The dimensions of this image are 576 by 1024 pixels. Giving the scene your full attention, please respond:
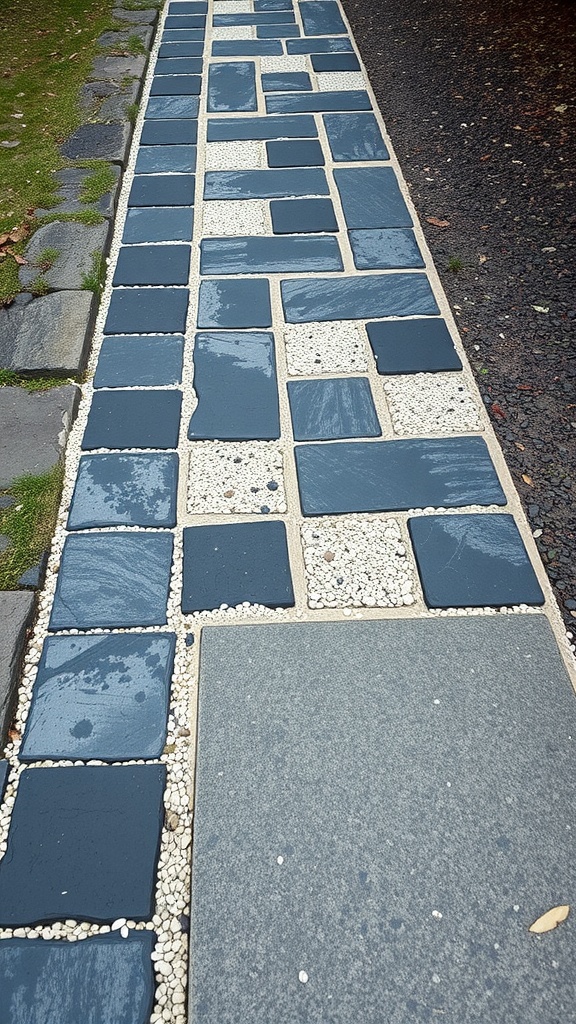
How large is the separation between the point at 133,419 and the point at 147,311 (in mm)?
689

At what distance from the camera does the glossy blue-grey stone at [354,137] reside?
3888mm

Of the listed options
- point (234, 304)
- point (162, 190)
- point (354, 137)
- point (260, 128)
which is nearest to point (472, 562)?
point (234, 304)

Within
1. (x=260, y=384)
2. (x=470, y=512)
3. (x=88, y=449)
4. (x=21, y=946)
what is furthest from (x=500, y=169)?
(x=21, y=946)

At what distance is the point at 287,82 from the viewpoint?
4.65 metres

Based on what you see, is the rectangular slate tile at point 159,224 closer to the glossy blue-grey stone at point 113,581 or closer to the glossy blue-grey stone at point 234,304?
the glossy blue-grey stone at point 234,304

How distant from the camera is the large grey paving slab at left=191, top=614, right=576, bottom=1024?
1.31m

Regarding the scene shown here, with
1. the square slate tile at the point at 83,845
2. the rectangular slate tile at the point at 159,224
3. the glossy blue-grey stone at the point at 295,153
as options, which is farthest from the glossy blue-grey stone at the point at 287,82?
the square slate tile at the point at 83,845

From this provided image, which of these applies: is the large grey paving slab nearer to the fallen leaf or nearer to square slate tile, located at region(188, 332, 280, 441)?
the fallen leaf

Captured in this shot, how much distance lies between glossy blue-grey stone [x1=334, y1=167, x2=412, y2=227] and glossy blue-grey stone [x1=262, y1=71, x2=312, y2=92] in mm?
1251

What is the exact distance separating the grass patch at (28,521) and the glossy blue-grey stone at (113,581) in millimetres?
93

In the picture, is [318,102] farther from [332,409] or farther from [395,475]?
[395,475]

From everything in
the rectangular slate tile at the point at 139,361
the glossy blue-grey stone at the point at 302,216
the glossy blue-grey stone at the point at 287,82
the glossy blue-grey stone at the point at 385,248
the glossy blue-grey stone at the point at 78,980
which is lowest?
the glossy blue-grey stone at the point at 78,980

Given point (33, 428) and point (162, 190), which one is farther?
point (162, 190)

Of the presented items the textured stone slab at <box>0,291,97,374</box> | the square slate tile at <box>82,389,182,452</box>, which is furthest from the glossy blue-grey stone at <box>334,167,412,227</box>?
the square slate tile at <box>82,389,182,452</box>
